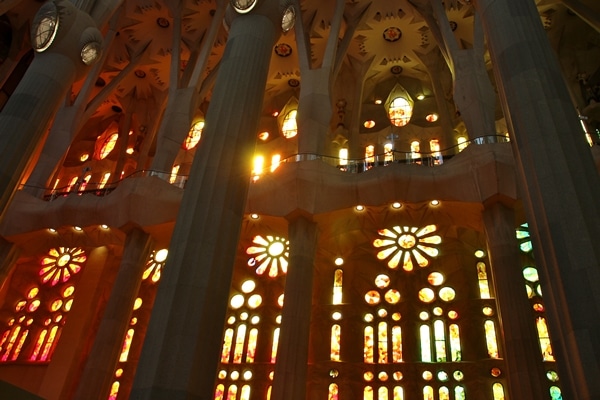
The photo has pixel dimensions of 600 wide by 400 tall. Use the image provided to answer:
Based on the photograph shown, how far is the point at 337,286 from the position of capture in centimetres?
1688

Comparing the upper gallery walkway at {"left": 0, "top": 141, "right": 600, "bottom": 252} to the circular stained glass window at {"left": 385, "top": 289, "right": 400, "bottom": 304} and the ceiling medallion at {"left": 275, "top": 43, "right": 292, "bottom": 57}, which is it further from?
the ceiling medallion at {"left": 275, "top": 43, "right": 292, "bottom": 57}

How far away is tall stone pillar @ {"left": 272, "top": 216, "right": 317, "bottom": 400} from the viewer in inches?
436

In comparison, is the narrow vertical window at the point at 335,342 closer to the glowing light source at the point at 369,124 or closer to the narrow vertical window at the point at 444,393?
the narrow vertical window at the point at 444,393

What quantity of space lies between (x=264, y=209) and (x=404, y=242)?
556 cm

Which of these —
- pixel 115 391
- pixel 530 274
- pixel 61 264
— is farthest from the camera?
pixel 61 264

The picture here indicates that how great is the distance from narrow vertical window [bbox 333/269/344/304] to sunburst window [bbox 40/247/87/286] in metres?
9.45

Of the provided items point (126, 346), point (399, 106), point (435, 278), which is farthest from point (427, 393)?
point (399, 106)

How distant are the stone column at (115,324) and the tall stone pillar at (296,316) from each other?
14.3ft

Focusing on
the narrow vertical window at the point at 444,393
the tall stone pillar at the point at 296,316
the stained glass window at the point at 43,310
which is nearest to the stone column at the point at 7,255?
Result: the stained glass window at the point at 43,310

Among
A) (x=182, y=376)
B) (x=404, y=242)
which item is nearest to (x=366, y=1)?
(x=404, y=242)

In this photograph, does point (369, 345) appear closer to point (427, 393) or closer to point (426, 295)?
point (427, 393)

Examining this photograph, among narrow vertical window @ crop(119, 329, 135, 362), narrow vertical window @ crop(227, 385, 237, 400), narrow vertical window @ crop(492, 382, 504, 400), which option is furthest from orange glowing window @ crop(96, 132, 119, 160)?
narrow vertical window @ crop(492, 382, 504, 400)

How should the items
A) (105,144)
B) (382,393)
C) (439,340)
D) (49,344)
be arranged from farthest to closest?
(105,144) → (49,344) → (439,340) → (382,393)

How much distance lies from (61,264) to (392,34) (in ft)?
49.8
